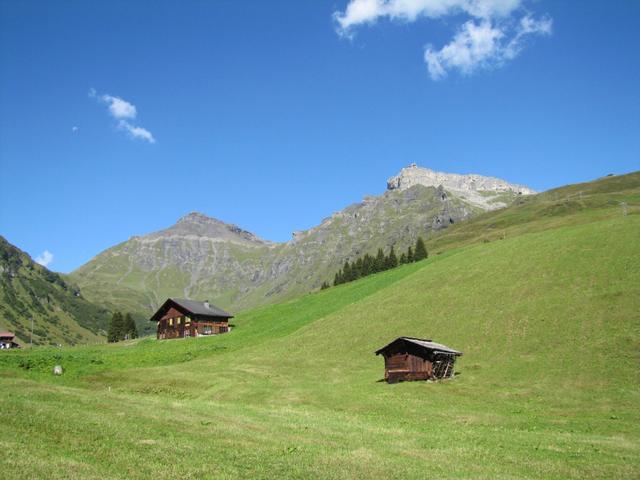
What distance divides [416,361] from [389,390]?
718 cm

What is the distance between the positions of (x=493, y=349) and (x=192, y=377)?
113ft

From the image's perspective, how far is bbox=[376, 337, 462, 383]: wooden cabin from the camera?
5547 cm

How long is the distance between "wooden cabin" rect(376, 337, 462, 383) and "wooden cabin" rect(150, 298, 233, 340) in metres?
70.7

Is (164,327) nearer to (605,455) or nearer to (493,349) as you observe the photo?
(493,349)

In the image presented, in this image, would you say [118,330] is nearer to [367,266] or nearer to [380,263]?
[367,266]

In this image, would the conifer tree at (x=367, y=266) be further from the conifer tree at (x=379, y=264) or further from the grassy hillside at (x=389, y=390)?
the grassy hillside at (x=389, y=390)

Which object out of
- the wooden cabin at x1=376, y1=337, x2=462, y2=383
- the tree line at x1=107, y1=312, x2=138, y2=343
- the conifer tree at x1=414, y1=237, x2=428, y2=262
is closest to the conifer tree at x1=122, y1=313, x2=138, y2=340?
the tree line at x1=107, y1=312, x2=138, y2=343

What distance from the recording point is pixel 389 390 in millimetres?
50906

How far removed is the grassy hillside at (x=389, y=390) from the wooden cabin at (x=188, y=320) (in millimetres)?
16987

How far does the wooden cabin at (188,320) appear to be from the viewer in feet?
394

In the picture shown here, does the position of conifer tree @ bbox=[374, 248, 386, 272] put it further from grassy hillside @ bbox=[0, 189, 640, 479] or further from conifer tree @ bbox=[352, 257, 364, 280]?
grassy hillside @ bbox=[0, 189, 640, 479]

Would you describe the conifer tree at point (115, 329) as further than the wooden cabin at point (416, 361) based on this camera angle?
Yes

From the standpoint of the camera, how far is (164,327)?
126 meters

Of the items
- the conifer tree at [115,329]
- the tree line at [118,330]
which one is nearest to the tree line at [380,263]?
the tree line at [118,330]
